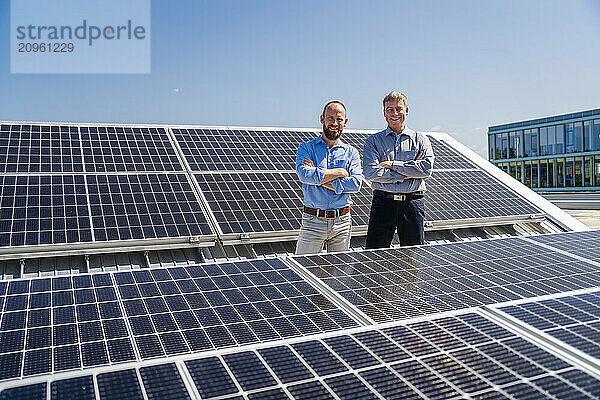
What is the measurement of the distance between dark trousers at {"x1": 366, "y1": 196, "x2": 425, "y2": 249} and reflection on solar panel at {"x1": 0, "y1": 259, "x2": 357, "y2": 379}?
243 centimetres

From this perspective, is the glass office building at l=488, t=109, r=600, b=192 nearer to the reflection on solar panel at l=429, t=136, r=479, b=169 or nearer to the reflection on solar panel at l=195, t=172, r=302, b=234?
the reflection on solar panel at l=429, t=136, r=479, b=169

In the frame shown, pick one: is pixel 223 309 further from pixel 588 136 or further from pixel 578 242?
pixel 588 136

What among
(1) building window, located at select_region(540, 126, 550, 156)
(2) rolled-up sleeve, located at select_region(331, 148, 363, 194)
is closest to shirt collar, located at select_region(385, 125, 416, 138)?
(2) rolled-up sleeve, located at select_region(331, 148, 363, 194)

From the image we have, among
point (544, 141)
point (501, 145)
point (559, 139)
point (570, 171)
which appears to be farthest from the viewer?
point (501, 145)

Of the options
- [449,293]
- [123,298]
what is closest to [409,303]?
[449,293]

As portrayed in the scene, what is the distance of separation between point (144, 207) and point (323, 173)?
11.8ft

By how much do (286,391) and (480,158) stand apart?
11.1 m

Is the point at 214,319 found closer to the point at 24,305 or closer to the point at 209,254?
the point at 24,305

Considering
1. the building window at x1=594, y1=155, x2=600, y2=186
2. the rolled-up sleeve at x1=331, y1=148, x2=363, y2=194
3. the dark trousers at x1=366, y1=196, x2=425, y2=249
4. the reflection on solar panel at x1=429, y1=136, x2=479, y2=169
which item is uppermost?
the building window at x1=594, y1=155, x2=600, y2=186

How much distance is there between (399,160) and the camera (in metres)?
7.10

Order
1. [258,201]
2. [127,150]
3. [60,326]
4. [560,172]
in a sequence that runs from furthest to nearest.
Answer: [560,172]
[127,150]
[258,201]
[60,326]

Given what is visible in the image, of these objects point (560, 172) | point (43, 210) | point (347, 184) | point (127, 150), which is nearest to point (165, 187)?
point (127, 150)

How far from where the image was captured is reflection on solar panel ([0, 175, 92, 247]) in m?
7.42

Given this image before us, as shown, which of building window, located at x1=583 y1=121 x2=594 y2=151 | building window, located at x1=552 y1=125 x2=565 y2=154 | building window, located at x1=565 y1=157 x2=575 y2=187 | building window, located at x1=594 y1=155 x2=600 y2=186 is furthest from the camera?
building window, located at x1=552 y1=125 x2=565 y2=154
